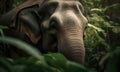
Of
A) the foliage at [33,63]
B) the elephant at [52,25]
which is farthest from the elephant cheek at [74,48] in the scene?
the foliage at [33,63]

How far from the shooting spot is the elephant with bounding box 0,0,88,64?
16.4ft

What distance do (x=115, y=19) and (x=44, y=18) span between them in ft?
9.29

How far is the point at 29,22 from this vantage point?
5879mm

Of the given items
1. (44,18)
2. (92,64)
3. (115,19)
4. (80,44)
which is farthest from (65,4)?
(115,19)

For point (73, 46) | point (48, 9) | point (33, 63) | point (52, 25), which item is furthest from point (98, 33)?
point (33, 63)

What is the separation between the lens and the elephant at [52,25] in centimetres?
498

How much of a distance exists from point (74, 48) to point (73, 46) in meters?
0.03

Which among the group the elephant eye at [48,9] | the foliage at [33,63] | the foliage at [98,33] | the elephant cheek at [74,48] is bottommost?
the foliage at [98,33]

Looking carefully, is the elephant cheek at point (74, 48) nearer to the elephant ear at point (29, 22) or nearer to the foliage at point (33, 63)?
the elephant ear at point (29, 22)

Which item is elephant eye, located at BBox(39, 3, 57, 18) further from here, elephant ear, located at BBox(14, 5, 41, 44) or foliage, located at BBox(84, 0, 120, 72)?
foliage, located at BBox(84, 0, 120, 72)

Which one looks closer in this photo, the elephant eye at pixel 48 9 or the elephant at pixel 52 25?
the elephant at pixel 52 25

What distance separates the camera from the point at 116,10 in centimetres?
781

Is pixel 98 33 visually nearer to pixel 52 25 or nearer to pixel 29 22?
pixel 29 22

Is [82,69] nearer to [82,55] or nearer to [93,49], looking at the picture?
[82,55]
